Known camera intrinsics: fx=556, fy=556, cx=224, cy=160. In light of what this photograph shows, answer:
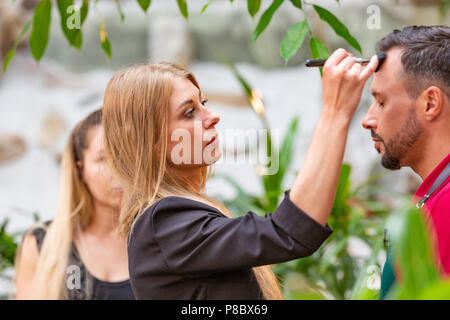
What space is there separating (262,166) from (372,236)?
602mm

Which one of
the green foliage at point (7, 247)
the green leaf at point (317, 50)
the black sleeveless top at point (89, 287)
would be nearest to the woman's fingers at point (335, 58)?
the green leaf at point (317, 50)

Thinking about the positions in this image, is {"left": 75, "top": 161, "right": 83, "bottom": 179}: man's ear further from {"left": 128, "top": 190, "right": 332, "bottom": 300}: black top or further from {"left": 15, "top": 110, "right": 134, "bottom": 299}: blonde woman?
{"left": 128, "top": 190, "right": 332, "bottom": 300}: black top

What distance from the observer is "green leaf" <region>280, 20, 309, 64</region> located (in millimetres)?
1146

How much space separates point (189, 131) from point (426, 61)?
564mm

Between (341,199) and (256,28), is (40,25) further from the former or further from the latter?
(341,199)

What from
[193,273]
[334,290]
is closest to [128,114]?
[193,273]

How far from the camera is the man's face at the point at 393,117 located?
124 centimetres

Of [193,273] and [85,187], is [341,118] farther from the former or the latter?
[85,187]

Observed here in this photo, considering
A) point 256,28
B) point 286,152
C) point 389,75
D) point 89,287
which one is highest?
point 256,28

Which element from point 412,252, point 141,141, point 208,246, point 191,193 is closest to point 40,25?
point 141,141

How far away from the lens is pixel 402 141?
1.25 meters

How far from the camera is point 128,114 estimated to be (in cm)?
111

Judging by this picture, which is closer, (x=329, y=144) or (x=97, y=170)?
(x=329, y=144)

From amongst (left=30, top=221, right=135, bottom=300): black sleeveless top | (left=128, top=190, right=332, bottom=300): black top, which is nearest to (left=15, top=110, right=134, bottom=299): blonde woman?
(left=30, top=221, right=135, bottom=300): black sleeveless top
